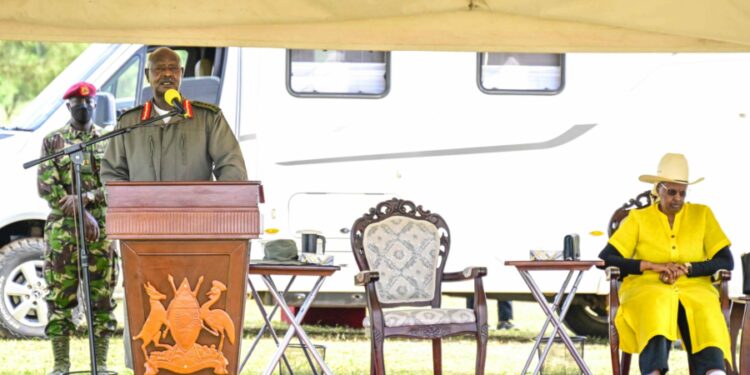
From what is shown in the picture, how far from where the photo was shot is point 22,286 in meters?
10.0

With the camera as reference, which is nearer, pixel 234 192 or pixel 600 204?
pixel 234 192

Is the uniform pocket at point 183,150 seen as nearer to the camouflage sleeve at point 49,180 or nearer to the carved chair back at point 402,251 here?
the carved chair back at point 402,251

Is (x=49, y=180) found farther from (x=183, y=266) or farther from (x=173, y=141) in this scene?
(x=183, y=266)

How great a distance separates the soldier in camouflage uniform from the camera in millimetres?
7949

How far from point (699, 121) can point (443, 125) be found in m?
2.03

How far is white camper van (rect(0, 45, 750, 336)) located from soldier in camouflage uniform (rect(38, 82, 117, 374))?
6.58 feet

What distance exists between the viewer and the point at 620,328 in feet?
23.6

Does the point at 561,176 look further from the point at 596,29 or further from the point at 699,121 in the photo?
the point at 596,29

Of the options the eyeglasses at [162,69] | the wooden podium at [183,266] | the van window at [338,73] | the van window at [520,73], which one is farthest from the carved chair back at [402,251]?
the wooden podium at [183,266]

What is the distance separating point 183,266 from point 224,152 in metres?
1.28

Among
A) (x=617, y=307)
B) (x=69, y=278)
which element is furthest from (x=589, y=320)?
(x=69, y=278)

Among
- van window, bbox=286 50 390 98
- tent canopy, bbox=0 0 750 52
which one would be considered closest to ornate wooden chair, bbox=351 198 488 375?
tent canopy, bbox=0 0 750 52

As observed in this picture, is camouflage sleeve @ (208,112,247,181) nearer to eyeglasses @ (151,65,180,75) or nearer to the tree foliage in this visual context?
eyeglasses @ (151,65,180,75)

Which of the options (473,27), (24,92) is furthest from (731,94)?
(24,92)
